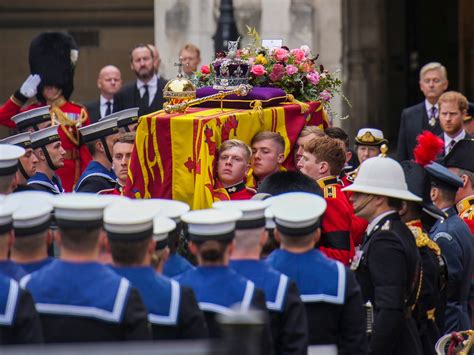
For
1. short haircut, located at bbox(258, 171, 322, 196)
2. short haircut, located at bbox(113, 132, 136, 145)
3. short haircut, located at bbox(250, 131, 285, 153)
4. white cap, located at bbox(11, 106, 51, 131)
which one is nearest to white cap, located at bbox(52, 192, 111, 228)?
short haircut, located at bbox(258, 171, 322, 196)

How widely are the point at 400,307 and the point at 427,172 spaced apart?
4.42 feet

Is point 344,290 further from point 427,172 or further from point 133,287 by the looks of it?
point 427,172

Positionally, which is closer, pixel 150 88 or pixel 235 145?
pixel 235 145

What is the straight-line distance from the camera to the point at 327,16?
17.3 m

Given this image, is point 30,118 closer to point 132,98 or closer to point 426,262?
point 132,98

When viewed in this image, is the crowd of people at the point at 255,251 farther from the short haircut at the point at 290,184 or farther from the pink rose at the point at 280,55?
the pink rose at the point at 280,55

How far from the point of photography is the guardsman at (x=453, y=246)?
8.78 metres

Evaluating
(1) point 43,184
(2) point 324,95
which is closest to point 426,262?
(2) point 324,95

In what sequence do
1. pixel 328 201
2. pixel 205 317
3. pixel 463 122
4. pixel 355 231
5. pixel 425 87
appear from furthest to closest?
pixel 425 87
pixel 463 122
pixel 355 231
pixel 328 201
pixel 205 317

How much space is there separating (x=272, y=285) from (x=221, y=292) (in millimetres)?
283

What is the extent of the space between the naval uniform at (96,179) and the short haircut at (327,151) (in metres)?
1.76

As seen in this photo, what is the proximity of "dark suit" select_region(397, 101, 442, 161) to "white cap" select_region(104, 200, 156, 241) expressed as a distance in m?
7.31

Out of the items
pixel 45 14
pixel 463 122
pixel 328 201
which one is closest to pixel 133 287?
pixel 328 201

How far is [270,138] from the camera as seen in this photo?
950 cm
